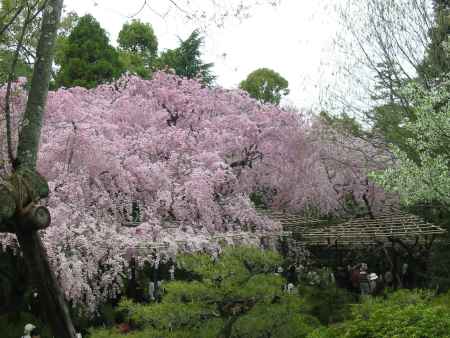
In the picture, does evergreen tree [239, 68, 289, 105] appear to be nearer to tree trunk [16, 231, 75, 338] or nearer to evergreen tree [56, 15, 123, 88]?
evergreen tree [56, 15, 123, 88]

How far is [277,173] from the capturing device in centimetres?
1205

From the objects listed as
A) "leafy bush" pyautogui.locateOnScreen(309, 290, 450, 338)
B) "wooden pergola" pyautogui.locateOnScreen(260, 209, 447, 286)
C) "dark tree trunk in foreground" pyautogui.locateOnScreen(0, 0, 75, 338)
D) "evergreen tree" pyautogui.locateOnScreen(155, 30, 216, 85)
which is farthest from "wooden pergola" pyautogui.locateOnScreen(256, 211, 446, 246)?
"evergreen tree" pyautogui.locateOnScreen(155, 30, 216, 85)

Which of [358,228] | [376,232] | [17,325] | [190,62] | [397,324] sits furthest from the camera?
[190,62]

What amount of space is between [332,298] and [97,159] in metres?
4.28

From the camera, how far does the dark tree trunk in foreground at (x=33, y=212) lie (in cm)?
295

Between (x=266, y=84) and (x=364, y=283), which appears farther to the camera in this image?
(x=266, y=84)

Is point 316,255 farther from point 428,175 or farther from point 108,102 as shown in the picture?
point 428,175

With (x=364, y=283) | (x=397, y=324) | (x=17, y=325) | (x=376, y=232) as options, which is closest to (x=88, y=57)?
(x=364, y=283)

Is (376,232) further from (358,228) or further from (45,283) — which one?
(45,283)

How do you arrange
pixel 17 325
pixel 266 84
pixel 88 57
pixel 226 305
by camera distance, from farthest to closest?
pixel 266 84, pixel 88 57, pixel 17 325, pixel 226 305

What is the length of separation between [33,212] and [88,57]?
56.3ft

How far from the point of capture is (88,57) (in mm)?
19234

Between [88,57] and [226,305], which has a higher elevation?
[88,57]

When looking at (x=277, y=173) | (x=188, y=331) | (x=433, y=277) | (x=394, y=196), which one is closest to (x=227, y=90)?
(x=277, y=173)
